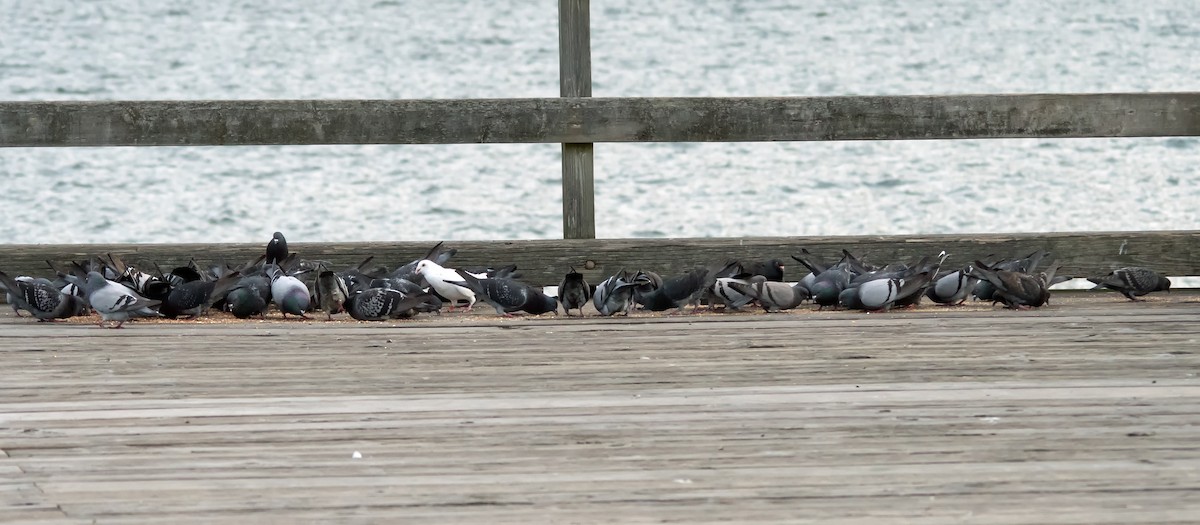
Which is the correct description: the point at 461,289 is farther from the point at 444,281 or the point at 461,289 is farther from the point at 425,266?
the point at 425,266

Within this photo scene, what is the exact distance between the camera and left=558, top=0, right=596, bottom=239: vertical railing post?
6.06 m

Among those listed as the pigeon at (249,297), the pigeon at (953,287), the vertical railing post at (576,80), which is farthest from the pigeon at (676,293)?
the pigeon at (249,297)

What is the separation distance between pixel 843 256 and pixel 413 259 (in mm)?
1869

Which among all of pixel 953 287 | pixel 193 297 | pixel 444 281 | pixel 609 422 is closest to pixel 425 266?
pixel 444 281

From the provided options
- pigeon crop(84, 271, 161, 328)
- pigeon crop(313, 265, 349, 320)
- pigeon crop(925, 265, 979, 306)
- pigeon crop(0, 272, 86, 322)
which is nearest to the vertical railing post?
pigeon crop(313, 265, 349, 320)

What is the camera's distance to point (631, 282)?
5.62m

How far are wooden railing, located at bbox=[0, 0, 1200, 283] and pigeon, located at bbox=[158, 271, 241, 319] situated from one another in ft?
2.38

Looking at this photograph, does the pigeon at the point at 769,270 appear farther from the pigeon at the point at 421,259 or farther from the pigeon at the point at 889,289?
the pigeon at the point at 421,259

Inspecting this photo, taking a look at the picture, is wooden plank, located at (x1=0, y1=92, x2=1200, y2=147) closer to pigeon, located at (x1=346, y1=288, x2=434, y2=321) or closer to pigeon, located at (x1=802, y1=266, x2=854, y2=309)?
pigeon, located at (x1=802, y1=266, x2=854, y2=309)

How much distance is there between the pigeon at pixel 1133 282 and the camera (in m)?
5.87

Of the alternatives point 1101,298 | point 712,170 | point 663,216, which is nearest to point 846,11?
point 712,170

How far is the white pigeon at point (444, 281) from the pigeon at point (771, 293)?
42.3 inches

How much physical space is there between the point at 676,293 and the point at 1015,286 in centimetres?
132

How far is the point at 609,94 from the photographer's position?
105 ft
